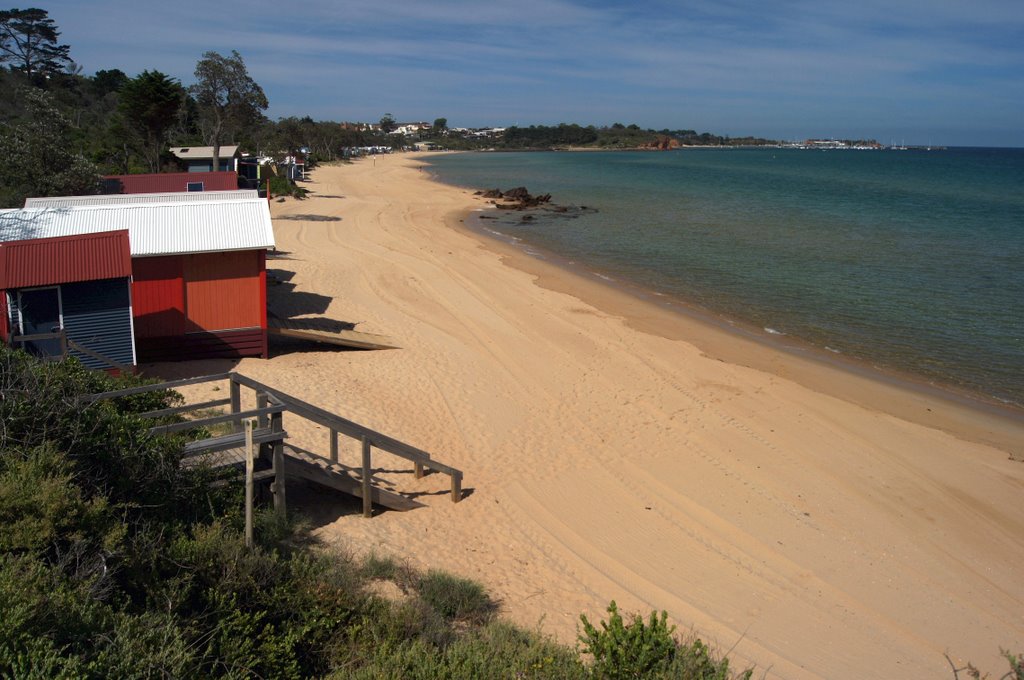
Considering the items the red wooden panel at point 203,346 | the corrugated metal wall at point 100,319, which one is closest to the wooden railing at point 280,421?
the corrugated metal wall at point 100,319

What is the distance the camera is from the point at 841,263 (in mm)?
31156

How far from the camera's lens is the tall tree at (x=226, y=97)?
31.5 meters

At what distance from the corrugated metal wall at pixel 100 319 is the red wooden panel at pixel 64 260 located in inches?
8.2

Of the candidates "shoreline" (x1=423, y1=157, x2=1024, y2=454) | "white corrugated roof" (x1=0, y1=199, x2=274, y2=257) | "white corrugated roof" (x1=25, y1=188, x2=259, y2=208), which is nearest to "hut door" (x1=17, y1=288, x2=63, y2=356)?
"white corrugated roof" (x1=0, y1=199, x2=274, y2=257)

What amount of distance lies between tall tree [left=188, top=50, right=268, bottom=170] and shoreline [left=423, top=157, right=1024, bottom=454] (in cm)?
1544

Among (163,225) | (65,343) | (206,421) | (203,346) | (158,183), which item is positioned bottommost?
(203,346)

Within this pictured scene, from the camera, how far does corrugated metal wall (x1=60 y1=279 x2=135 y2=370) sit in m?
11.5

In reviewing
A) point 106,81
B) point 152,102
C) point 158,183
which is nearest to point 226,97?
point 152,102

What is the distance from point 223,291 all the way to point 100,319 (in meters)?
2.48

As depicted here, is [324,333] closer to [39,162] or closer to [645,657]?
[39,162]

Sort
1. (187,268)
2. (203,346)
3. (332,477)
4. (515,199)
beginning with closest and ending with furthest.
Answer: (332,477) < (187,268) < (203,346) < (515,199)

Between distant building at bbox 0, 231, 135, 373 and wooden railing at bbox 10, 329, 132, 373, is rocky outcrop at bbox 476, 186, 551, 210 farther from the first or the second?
wooden railing at bbox 10, 329, 132, 373

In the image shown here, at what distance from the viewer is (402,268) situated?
80.0ft

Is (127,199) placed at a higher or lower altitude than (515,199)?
higher
